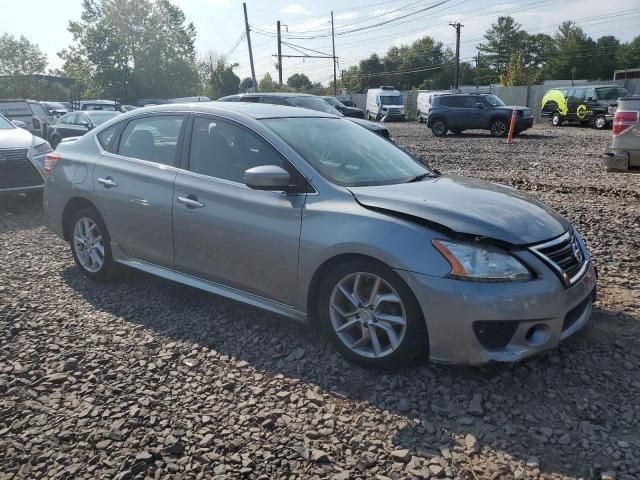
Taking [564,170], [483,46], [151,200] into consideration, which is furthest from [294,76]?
[151,200]

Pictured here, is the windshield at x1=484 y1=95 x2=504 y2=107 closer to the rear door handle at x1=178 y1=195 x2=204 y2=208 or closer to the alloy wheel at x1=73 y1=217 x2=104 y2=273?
the alloy wheel at x1=73 y1=217 x2=104 y2=273

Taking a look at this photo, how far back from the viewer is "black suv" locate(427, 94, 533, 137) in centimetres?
2212

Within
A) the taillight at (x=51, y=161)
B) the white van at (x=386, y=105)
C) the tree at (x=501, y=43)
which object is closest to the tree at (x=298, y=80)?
the tree at (x=501, y=43)

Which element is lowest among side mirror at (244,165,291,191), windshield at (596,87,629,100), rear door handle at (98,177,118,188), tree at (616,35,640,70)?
rear door handle at (98,177,118,188)

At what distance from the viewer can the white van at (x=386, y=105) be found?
3709 centimetres

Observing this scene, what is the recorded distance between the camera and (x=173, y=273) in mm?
4418

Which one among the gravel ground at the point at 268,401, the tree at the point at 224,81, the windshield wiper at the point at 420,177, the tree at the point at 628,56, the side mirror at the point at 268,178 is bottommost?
the gravel ground at the point at 268,401

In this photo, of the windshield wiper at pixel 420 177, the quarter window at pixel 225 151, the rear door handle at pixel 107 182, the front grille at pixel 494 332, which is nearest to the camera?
A: the front grille at pixel 494 332

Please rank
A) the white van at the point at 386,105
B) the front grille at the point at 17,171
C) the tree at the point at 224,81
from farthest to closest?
the tree at the point at 224,81, the white van at the point at 386,105, the front grille at the point at 17,171

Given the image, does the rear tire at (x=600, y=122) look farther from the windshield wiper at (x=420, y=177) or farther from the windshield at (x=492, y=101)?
the windshield wiper at (x=420, y=177)

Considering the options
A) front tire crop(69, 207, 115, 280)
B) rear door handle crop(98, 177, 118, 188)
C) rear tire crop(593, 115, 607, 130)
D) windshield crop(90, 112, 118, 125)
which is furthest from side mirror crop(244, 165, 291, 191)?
rear tire crop(593, 115, 607, 130)

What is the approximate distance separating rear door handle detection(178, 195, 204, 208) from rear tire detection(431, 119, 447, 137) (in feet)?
69.0

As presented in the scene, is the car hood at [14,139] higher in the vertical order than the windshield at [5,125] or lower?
lower

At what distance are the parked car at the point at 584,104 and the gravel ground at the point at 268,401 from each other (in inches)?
918
